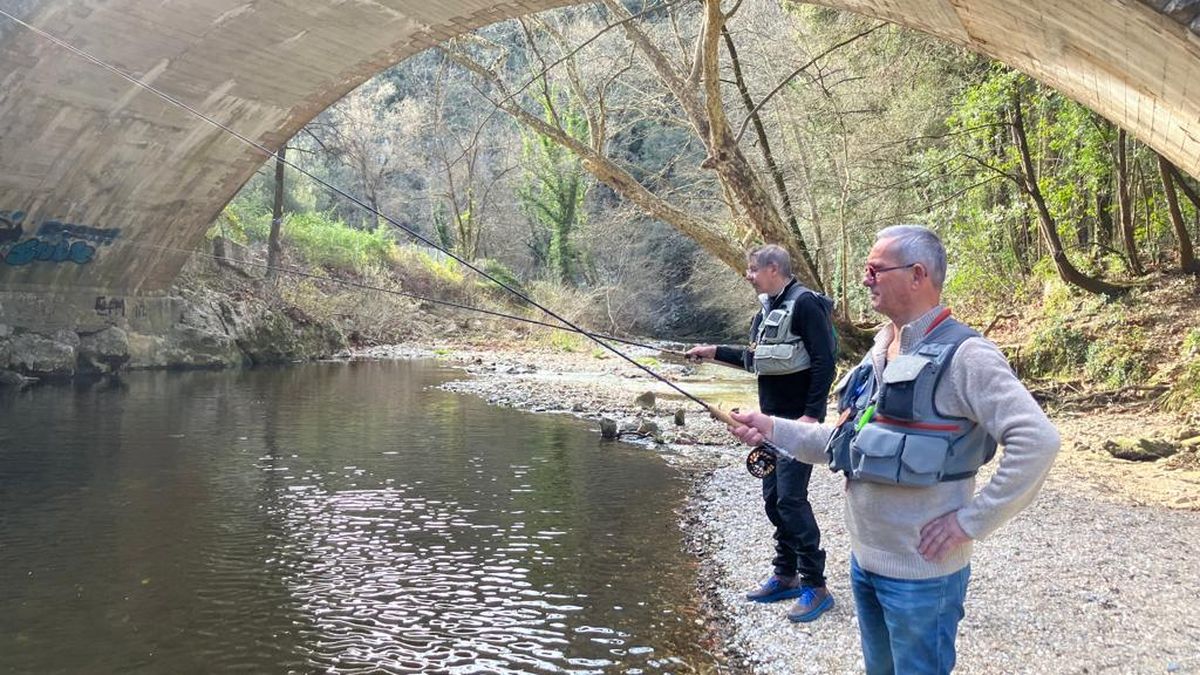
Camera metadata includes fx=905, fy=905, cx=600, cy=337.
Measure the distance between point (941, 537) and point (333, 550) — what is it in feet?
13.6

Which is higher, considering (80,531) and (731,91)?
(731,91)

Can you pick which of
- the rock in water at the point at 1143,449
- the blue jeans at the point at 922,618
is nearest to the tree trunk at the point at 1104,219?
the rock in water at the point at 1143,449

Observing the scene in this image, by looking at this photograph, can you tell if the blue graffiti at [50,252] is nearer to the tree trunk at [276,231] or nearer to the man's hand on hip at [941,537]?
the tree trunk at [276,231]

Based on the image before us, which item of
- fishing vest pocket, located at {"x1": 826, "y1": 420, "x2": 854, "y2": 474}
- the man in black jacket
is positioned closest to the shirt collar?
fishing vest pocket, located at {"x1": 826, "y1": 420, "x2": 854, "y2": 474}

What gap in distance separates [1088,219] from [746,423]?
12714 mm

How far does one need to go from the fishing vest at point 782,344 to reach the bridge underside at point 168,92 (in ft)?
8.88

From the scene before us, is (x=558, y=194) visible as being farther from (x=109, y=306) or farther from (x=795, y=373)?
(x=795, y=373)

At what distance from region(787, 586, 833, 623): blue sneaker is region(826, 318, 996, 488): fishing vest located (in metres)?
2.02

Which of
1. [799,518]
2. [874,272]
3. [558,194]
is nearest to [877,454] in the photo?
[874,272]

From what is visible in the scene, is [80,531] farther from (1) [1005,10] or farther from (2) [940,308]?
(1) [1005,10]

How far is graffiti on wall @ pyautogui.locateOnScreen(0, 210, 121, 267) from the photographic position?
13.6 metres

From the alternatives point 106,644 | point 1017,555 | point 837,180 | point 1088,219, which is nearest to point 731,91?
point 837,180

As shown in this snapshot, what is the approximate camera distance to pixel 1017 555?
4.75m

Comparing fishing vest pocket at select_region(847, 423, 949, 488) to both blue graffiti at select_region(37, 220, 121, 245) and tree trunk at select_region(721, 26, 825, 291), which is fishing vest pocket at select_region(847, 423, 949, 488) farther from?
blue graffiti at select_region(37, 220, 121, 245)
